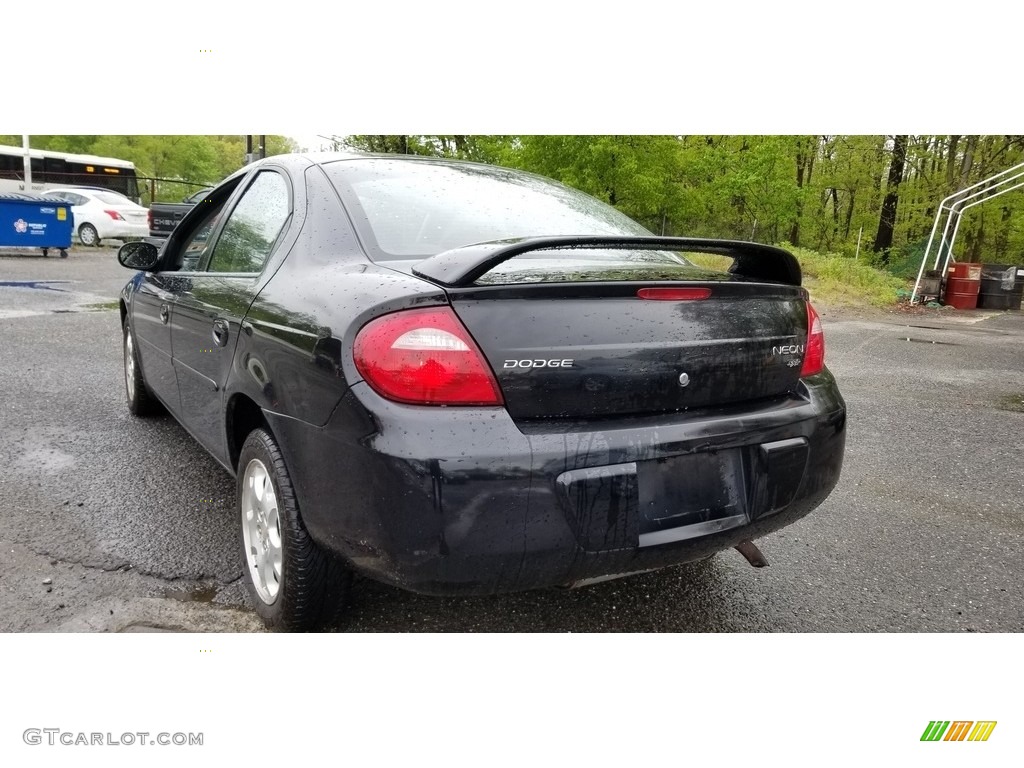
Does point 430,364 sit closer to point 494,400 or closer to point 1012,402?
point 494,400

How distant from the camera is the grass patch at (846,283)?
43.3 ft

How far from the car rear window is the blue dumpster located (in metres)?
14.9

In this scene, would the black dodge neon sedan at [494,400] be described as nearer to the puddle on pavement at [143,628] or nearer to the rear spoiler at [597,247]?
the rear spoiler at [597,247]

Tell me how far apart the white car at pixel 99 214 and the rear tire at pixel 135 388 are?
598 inches

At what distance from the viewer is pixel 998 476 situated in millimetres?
3971

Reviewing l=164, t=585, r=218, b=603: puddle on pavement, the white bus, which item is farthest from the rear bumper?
the white bus

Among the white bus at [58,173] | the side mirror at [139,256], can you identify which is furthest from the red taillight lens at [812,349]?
the white bus at [58,173]

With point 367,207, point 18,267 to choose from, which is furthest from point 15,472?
point 18,267

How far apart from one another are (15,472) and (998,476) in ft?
16.7

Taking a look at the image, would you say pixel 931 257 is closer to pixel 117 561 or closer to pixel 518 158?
pixel 518 158

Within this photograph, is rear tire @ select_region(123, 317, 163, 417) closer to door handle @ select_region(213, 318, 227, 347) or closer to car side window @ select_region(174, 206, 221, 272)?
car side window @ select_region(174, 206, 221, 272)

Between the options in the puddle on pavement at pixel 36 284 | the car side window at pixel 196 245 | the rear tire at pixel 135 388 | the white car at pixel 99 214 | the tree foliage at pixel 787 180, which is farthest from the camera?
the white car at pixel 99 214

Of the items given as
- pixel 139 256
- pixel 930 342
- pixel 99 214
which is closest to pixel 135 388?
pixel 139 256

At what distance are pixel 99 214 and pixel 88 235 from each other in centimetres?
61
